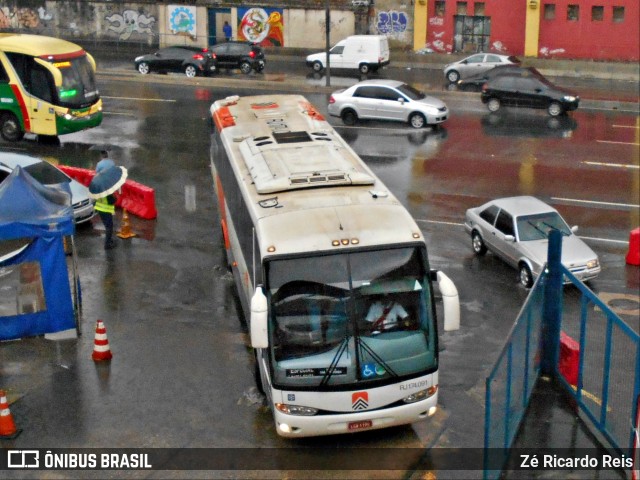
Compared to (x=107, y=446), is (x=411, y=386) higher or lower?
higher

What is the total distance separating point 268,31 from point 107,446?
4067cm

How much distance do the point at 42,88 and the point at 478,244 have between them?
Result: 14227 millimetres

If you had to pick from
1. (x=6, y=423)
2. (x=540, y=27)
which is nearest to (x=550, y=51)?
(x=540, y=27)

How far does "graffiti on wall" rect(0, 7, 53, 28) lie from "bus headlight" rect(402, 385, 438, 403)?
47515mm

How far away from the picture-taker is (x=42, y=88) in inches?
1076

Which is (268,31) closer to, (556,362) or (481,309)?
(481,309)

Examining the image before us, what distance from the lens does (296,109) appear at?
1789cm

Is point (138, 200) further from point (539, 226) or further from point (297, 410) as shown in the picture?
point (297, 410)

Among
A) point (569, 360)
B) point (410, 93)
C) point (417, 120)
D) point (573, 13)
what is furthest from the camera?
point (573, 13)

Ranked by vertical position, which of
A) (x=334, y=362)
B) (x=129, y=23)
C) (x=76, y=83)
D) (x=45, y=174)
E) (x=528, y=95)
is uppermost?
(x=129, y=23)

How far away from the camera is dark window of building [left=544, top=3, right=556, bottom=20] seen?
1783 inches

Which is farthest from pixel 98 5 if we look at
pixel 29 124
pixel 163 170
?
pixel 163 170

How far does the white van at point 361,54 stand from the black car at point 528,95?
31.6 feet

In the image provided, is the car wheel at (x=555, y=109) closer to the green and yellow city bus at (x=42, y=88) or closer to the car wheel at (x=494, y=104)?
the car wheel at (x=494, y=104)
